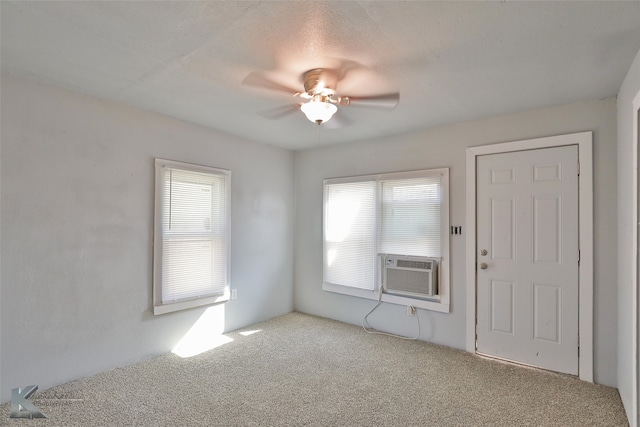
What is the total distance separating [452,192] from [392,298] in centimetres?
137

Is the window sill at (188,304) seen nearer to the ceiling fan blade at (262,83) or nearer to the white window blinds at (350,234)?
the white window blinds at (350,234)

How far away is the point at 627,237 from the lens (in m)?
2.18

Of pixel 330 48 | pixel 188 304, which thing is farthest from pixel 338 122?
pixel 188 304

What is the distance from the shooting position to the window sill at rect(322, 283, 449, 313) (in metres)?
3.45

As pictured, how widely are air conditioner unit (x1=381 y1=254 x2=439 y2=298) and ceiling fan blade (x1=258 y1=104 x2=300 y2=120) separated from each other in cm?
195

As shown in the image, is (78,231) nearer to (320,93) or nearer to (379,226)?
(320,93)

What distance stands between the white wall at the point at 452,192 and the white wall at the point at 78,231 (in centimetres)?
153

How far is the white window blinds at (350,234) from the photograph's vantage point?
3.98 m

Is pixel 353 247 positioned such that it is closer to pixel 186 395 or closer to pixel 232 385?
pixel 232 385

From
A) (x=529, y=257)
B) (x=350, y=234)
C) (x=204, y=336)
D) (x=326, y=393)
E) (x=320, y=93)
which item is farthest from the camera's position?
(x=350, y=234)

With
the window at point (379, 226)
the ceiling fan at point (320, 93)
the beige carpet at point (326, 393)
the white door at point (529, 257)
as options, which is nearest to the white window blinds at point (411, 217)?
the window at point (379, 226)

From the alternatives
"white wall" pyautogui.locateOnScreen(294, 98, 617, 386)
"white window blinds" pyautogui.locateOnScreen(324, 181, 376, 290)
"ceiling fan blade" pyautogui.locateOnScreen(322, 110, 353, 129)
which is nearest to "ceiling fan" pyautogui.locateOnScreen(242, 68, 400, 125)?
"ceiling fan blade" pyautogui.locateOnScreen(322, 110, 353, 129)

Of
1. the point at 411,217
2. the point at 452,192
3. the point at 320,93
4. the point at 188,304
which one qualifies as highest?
the point at 320,93

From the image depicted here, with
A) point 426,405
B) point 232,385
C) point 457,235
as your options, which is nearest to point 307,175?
point 457,235
